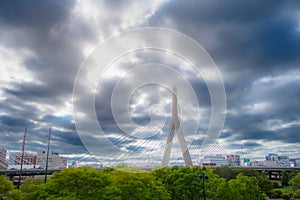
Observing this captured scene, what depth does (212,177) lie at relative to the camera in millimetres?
29922

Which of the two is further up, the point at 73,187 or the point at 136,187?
the point at 73,187

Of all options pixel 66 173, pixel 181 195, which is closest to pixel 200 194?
pixel 181 195

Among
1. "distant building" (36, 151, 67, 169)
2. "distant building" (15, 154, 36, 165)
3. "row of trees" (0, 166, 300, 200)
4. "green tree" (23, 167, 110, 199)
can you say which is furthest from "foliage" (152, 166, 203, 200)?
"distant building" (36, 151, 67, 169)

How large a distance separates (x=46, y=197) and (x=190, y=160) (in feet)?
92.4

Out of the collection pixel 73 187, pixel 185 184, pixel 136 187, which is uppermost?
pixel 73 187

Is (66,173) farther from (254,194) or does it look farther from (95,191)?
(254,194)

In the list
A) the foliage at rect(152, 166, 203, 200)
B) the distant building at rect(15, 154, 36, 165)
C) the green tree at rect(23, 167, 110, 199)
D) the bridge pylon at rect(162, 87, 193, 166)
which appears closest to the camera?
the green tree at rect(23, 167, 110, 199)

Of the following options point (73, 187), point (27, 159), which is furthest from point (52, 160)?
point (73, 187)

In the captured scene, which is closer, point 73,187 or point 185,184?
point 73,187

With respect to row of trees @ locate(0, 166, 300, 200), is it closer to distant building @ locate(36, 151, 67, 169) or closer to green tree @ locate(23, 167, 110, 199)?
green tree @ locate(23, 167, 110, 199)

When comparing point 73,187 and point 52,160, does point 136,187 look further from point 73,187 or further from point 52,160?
point 52,160

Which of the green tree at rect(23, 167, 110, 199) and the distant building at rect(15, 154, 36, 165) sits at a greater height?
the green tree at rect(23, 167, 110, 199)

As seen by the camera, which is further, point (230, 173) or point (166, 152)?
point (230, 173)

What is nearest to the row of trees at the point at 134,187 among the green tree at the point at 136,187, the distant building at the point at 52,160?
the green tree at the point at 136,187
